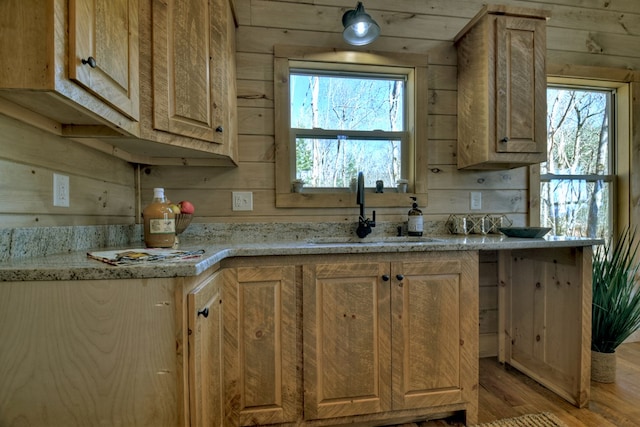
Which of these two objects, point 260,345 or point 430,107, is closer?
point 260,345

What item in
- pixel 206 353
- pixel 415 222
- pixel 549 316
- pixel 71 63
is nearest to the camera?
pixel 71 63

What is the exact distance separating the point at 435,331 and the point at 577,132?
78.4 inches

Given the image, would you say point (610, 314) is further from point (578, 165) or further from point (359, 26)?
point (359, 26)

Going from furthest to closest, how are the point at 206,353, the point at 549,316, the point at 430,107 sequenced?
the point at 430,107 < the point at 549,316 < the point at 206,353

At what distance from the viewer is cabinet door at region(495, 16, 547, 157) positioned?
1.78 m

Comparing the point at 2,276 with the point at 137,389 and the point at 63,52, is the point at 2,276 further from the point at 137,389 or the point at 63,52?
the point at 63,52

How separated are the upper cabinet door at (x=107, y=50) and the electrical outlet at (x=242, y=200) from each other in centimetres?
75

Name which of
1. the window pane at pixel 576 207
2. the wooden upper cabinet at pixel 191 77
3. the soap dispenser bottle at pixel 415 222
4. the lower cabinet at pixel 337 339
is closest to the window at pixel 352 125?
the soap dispenser bottle at pixel 415 222

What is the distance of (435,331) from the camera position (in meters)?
1.44

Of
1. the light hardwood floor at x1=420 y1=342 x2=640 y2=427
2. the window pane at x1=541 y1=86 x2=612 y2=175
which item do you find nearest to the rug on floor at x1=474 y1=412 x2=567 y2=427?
the light hardwood floor at x1=420 y1=342 x2=640 y2=427

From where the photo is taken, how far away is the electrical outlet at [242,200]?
1.86 m

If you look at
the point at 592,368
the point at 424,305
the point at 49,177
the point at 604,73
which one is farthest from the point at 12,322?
the point at 604,73

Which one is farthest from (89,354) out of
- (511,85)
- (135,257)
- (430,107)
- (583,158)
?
(583,158)

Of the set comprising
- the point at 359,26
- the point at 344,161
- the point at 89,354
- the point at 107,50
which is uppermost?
the point at 359,26
